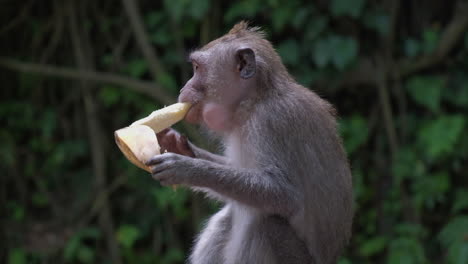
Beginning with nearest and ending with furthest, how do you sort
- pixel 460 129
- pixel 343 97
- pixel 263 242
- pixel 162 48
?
pixel 263 242, pixel 460 129, pixel 343 97, pixel 162 48

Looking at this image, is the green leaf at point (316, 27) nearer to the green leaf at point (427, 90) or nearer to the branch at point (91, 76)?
the green leaf at point (427, 90)

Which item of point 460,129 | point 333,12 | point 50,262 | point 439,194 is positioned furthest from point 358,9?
point 50,262

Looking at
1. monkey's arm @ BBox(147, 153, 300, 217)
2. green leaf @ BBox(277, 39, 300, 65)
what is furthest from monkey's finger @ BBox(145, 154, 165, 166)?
green leaf @ BBox(277, 39, 300, 65)

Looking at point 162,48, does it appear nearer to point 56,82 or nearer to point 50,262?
point 56,82

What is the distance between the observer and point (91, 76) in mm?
7043

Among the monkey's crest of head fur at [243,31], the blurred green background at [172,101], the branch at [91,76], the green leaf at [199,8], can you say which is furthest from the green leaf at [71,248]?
the monkey's crest of head fur at [243,31]

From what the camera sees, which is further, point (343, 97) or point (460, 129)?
point (343, 97)

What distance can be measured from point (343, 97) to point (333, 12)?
34.7 inches

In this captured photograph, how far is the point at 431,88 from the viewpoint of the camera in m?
5.98

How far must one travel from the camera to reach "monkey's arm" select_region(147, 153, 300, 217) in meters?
3.14

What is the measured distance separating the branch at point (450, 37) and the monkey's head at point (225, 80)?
2791mm

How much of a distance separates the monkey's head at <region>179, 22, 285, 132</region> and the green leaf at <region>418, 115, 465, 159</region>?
8.17 ft

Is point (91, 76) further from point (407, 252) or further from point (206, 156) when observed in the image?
point (206, 156)

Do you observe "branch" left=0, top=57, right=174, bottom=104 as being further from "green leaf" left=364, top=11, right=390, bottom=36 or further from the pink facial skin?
the pink facial skin
